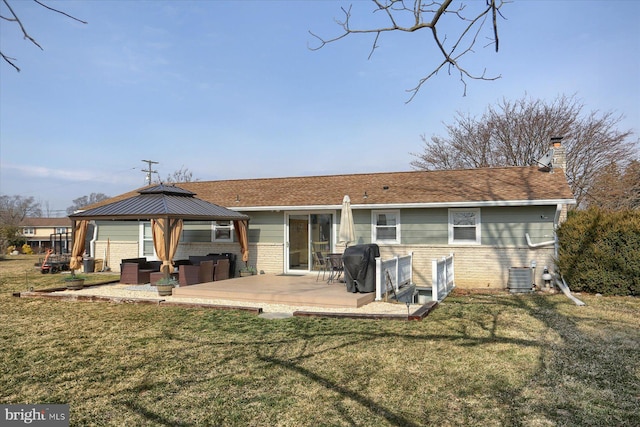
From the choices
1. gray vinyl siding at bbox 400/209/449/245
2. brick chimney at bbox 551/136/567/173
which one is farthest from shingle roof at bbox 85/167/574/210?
brick chimney at bbox 551/136/567/173

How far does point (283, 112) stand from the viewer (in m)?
20.4

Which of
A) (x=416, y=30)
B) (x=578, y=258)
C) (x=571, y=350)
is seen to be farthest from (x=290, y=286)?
(x=416, y=30)

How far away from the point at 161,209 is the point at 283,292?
4115mm

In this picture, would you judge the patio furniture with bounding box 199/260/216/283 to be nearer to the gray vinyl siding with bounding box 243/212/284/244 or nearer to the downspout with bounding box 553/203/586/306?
the gray vinyl siding with bounding box 243/212/284/244

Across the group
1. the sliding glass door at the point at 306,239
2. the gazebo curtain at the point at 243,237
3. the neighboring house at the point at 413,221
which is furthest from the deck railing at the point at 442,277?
the gazebo curtain at the point at 243,237

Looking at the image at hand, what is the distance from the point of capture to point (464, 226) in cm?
1309

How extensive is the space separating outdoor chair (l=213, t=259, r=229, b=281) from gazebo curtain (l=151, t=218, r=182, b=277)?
1868mm

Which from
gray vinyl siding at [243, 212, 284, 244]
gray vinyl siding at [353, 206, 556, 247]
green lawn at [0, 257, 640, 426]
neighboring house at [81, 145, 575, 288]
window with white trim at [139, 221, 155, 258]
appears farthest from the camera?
window with white trim at [139, 221, 155, 258]

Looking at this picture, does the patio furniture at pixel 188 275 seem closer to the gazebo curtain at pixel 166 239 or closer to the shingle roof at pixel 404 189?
the gazebo curtain at pixel 166 239

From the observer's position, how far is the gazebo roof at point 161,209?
11.3m

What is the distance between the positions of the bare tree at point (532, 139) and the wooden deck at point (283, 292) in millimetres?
20949

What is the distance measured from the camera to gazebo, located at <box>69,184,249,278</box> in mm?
11266

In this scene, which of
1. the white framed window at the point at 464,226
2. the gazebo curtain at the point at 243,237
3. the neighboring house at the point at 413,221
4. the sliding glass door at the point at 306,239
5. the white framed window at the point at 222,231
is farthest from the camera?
the white framed window at the point at 222,231

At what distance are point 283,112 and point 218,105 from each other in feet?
10.4
